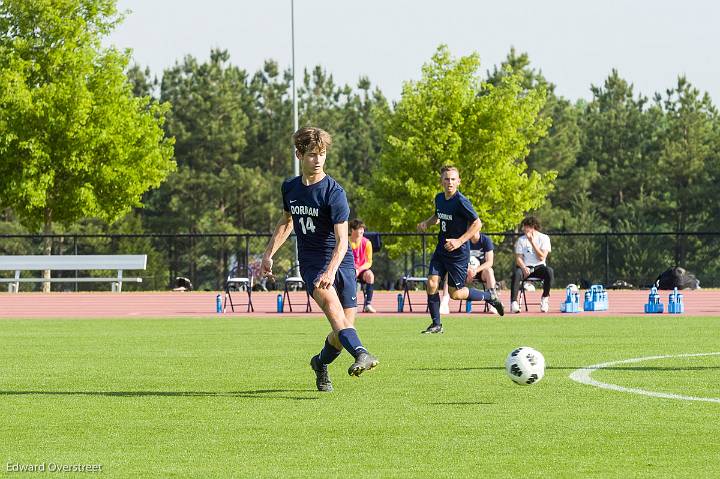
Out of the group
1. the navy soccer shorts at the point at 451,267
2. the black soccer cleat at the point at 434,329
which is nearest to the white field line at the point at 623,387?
the navy soccer shorts at the point at 451,267

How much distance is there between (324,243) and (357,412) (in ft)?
5.65

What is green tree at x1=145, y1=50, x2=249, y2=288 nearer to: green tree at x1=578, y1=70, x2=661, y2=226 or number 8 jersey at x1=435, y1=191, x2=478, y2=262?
green tree at x1=578, y1=70, x2=661, y2=226

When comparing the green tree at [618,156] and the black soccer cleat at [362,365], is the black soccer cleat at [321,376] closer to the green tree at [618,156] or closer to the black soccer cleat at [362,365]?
the black soccer cleat at [362,365]

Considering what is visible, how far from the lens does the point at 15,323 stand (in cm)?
2286

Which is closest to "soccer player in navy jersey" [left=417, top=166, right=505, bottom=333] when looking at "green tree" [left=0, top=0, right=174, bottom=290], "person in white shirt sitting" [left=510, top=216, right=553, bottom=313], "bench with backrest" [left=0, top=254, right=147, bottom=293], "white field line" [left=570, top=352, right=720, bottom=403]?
"white field line" [left=570, top=352, right=720, bottom=403]

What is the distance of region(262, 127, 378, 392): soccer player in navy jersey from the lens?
31.8 ft

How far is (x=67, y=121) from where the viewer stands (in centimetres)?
4453

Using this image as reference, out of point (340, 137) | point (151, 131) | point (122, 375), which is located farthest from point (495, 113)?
point (122, 375)

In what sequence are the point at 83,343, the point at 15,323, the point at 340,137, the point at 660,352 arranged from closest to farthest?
the point at 660,352 < the point at 83,343 < the point at 15,323 < the point at 340,137

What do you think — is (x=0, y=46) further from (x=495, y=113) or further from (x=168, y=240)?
(x=168, y=240)

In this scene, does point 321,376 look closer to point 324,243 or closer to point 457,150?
point 324,243

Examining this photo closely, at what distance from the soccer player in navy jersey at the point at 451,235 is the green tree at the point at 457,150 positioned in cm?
3562

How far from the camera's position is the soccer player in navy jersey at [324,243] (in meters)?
9.70

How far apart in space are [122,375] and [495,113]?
44.8 meters
